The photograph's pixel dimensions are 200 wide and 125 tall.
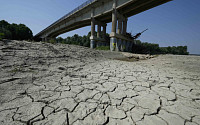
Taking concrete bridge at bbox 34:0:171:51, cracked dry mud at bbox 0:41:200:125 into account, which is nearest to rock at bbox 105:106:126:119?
cracked dry mud at bbox 0:41:200:125

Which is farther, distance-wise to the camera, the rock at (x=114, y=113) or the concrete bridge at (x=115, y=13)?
the concrete bridge at (x=115, y=13)

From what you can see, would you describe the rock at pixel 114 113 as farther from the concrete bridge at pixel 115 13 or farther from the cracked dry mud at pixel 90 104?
the concrete bridge at pixel 115 13

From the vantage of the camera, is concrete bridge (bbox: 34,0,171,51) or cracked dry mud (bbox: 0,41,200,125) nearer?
cracked dry mud (bbox: 0,41,200,125)

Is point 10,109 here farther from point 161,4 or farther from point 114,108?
point 161,4


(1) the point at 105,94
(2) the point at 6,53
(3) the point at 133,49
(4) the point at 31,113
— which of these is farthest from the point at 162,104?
(3) the point at 133,49

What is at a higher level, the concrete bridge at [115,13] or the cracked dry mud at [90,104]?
the concrete bridge at [115,13]

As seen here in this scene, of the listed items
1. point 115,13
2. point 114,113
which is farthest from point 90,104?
point 115,13

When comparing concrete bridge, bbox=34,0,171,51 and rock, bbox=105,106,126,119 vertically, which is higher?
concrete bridge, bbox=34,0,171,51

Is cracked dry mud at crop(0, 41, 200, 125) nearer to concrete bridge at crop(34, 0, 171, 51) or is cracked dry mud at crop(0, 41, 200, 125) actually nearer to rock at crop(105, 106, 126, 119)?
rock at crop(105, 106, 126, 119)

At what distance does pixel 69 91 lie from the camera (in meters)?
1.43

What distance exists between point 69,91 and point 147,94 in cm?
143

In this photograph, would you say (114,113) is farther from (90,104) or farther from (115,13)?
(115,13)

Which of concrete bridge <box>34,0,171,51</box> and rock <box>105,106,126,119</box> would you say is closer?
rock <box>105,106,126,119</box>

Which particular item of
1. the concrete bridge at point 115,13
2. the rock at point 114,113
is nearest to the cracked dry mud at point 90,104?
the rock at point 114,113
